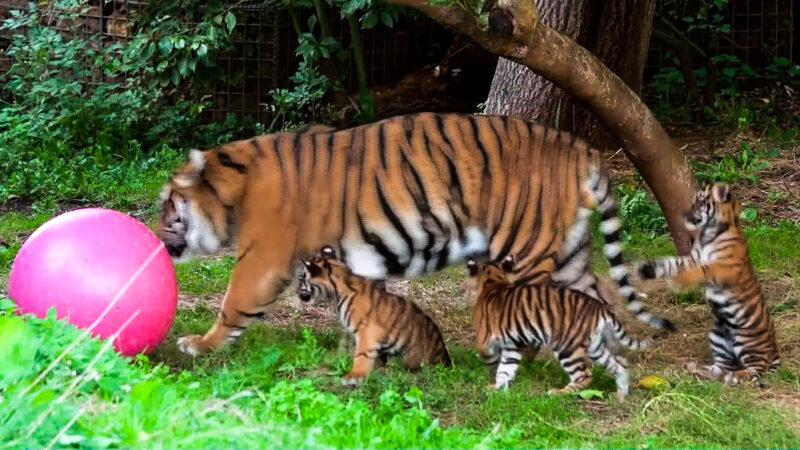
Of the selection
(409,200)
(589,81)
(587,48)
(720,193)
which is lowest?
(409,200)

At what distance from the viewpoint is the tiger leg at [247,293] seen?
19.7ft

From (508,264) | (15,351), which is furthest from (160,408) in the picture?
(508,264)

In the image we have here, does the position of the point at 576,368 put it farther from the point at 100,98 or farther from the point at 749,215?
the point at 100,98

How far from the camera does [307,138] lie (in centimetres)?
642

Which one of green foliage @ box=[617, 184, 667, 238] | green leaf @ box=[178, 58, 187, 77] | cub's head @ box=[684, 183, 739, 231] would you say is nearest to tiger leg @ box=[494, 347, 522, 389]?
cub's head @ box=[684, 183, 739, 231]

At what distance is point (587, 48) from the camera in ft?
32.4

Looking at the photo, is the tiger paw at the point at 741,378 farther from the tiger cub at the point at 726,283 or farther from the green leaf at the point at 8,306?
the green leaf at the point at 8,306

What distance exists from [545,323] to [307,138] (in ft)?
5.67

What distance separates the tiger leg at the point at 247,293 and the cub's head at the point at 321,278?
0.19 meters

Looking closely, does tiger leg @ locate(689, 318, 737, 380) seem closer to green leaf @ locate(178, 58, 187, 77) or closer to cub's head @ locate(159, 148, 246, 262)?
cub's head @ locate(159, 148, 246, 262)

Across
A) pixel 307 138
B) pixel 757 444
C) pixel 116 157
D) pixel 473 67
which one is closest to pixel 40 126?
pixel 116 157

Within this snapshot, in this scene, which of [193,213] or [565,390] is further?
[193,213]

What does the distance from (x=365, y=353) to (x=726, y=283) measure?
→ 190 centimetres

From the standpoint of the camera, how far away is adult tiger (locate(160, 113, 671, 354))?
6168mm
